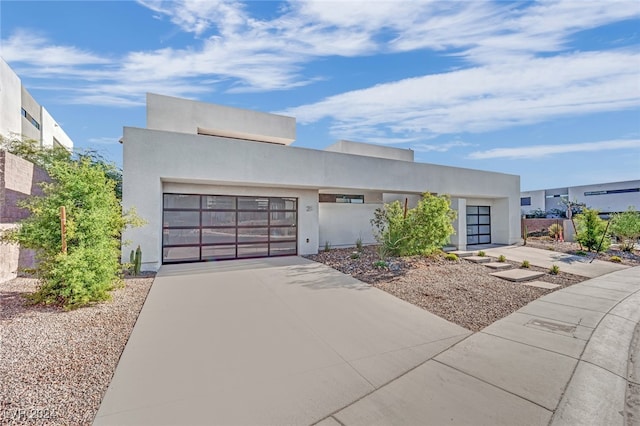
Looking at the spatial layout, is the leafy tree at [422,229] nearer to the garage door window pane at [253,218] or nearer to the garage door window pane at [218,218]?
the garage door window pane at [253,218]

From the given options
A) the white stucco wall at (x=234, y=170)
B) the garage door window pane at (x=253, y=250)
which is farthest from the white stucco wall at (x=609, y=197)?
the garage door window pane at (x=253, y=250)

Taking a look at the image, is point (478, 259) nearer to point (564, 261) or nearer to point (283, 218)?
point (564, 261)

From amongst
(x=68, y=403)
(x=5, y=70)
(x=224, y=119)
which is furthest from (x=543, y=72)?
(x=5, y=70)

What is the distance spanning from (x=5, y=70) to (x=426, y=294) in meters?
31.6

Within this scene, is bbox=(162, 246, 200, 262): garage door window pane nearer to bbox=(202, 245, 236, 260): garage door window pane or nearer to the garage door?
the garage door

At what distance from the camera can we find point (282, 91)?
1195cm

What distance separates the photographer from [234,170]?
10008 mm

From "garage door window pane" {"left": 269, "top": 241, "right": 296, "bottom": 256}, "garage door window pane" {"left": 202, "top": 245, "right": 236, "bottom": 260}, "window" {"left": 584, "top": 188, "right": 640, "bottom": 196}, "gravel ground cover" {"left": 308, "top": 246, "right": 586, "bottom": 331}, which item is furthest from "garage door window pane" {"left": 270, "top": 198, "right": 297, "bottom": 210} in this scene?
"window" {"left": 584, "top": 188, "right": 640, "bottom": 196}

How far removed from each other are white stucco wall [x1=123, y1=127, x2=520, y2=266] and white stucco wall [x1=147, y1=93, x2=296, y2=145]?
568cm

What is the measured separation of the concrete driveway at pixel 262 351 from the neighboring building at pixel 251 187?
339 centimetres

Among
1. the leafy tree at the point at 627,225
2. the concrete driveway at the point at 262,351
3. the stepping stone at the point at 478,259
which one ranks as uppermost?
the leafy tree at the point at 627,225

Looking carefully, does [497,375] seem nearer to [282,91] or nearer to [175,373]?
[175,373]

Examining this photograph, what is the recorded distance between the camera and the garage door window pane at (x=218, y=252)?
11.0 m

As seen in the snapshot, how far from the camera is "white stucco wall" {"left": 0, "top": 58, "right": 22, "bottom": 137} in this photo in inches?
776
